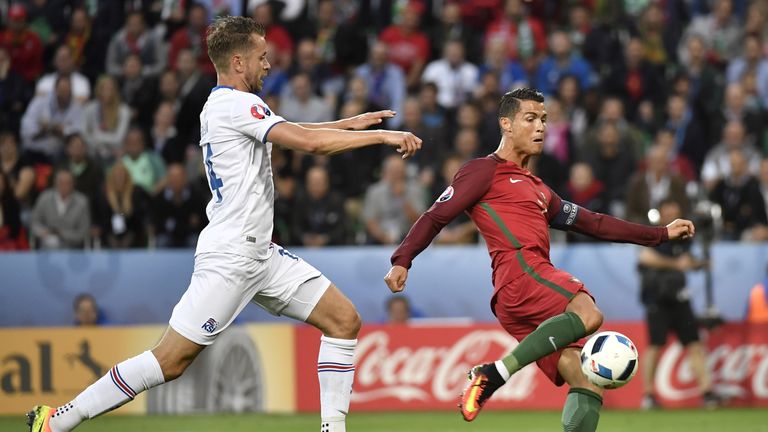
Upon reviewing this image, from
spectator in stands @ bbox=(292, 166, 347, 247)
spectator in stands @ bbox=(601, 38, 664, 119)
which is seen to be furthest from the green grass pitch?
spectator in stands @ bbox=(601, 38, 664, 119)

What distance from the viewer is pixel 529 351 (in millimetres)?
7043

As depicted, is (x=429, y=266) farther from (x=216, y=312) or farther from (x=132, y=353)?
(x=216, y=312)

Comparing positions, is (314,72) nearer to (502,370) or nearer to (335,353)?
(335,353)

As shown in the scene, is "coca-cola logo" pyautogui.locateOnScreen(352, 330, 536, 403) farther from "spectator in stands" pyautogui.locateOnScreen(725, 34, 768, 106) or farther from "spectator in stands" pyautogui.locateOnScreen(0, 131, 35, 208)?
"spectator in stands" pyautogui.locateOnScreen(725, 34, 768, 106)

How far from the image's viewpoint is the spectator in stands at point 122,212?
1488cm

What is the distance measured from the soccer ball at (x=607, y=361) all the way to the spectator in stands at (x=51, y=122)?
10377 mm

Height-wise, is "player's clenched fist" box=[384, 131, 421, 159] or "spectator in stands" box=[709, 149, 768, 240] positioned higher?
"player's clenched fist" box=[384, 131, 421, 159]

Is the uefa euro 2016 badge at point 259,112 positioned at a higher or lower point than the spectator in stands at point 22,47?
lower

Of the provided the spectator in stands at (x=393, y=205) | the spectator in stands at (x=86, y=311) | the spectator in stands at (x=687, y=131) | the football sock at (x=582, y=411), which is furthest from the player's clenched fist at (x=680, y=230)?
the spectator in stands at (x=687, y=131)

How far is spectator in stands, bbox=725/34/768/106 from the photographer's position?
16.5 metres

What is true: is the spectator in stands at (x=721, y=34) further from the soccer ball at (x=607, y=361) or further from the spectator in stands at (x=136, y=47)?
the soccer ball at (x=607, y=361)

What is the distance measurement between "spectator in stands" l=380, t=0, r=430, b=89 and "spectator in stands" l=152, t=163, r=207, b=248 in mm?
3432

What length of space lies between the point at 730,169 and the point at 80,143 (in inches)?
300

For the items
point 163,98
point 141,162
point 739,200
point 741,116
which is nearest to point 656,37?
point 741,116
